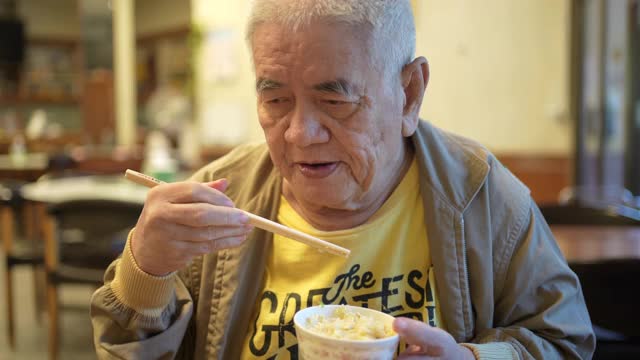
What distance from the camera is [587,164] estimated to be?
5.27 metres

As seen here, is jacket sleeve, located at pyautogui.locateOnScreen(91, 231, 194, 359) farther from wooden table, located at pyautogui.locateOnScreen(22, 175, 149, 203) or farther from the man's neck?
wooden table, located at pyautogui.locateOnScreen(22, 175, 149, 203)

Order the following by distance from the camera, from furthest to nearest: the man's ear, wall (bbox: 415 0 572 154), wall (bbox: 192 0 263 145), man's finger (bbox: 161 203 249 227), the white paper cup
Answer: wall (bbox: 192 0 263 145) → wall (bbox: 415 0 572 154) → the man's ear → man's finger (bbox: 161 203 249 227) → the white paper cup

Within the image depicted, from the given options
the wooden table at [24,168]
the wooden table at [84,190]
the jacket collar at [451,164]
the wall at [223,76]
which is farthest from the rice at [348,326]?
the wooden table at [24,168]

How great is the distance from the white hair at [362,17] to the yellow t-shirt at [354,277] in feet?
1.04

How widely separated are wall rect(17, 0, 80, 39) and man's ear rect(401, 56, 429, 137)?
13351mm

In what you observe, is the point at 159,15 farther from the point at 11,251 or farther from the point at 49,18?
the point at 11,251

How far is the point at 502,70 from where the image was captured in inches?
217

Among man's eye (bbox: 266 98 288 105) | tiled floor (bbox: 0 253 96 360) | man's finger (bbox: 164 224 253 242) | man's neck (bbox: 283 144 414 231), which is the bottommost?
tiled floor (bbox: 0 253 96 360)

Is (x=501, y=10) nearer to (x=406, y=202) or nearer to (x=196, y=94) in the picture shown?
(x=196, y=94)

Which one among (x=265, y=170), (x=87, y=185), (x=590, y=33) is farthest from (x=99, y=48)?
(x=265, y=170)

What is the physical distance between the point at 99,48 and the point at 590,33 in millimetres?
7758

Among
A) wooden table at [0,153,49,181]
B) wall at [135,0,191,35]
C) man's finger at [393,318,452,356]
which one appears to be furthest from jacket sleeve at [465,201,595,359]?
wall at [135,0,191,35]

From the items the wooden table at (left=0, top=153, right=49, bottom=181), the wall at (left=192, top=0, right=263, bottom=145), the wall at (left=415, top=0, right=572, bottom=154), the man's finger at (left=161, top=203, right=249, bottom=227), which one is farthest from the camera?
the wooden table at (left=0, top=153, right=49, bottom=181)

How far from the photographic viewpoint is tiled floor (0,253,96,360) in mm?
3957
